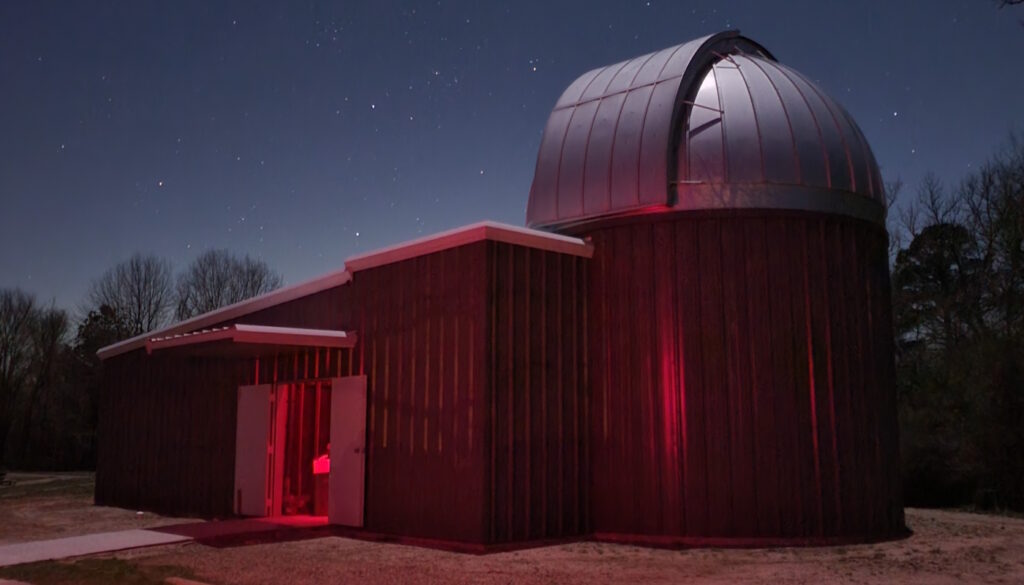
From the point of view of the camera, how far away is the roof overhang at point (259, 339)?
11.9 meters

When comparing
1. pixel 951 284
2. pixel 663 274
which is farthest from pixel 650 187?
pixel 951 284

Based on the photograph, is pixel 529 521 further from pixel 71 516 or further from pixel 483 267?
pixel 71 516

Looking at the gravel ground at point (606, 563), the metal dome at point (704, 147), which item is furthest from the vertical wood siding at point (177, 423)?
the metal dome at point (704, 147)

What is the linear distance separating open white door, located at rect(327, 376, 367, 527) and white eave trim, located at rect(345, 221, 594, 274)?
5.36 feet

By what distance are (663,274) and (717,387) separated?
155 centimetres

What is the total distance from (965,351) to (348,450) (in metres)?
15.0

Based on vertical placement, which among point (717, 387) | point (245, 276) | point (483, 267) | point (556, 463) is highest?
point (245, 276)

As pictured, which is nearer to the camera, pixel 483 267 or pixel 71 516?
pixel 483 267

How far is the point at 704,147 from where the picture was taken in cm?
1134

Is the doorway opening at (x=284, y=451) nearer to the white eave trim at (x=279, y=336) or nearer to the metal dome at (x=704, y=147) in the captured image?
the white eave trim at (x=279, y=336)

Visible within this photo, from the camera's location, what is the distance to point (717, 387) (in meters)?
10.8

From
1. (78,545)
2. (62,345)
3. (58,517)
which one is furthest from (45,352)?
(78,545)

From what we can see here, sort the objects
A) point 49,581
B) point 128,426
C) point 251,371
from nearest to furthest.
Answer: point 49,581 → point 251,371 → point 128,426

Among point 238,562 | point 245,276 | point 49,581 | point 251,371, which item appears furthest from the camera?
point 245,276
